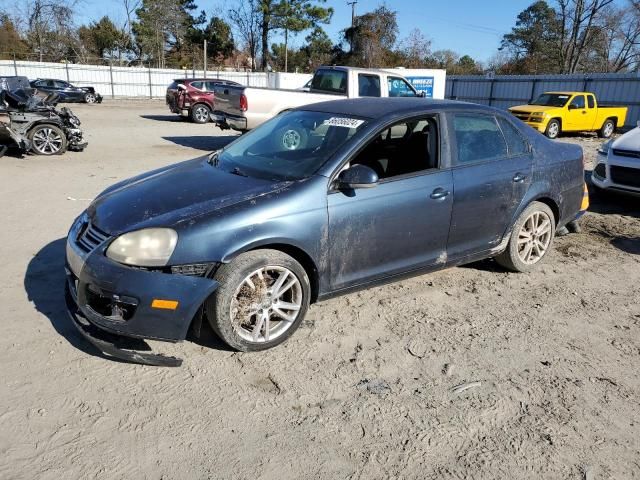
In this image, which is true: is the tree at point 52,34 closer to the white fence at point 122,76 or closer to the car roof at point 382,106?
the white fence at point 122,76

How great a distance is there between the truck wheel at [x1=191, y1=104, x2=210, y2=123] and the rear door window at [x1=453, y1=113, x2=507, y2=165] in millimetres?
16505

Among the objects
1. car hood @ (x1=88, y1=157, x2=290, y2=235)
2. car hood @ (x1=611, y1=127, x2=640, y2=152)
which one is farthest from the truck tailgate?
car hood @ (x1=88, y1=157, x2=290, y2=235)

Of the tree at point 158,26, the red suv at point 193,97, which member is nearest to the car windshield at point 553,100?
the red suv at point 193,97

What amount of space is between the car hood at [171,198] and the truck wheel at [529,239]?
240 cm

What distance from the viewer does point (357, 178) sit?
348cm

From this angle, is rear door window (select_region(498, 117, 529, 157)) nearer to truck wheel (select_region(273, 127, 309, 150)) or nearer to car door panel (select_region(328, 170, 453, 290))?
car door panel (select_region(328, 170, 453, 290))

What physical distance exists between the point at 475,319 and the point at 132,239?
2.61 m

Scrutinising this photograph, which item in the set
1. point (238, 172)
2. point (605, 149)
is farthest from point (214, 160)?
point (605, 149)

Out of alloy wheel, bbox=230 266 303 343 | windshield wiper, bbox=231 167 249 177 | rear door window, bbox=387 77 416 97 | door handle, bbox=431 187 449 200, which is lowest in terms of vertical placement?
alloy wheel, bbox=230 266 303 343

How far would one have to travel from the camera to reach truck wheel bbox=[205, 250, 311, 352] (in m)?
3.16

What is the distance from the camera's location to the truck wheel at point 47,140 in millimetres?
10891

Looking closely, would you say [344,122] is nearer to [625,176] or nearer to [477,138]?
[477,138]

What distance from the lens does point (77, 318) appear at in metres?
3.20

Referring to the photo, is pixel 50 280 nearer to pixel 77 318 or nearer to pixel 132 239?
pixel 77 318
